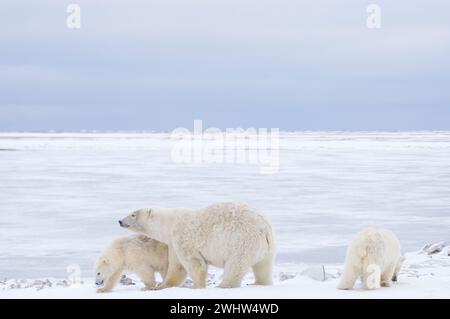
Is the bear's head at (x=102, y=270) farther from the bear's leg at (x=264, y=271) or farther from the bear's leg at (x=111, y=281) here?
the bear's leg at (x=264, y=271)

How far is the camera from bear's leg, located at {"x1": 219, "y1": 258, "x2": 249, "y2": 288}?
645 cm

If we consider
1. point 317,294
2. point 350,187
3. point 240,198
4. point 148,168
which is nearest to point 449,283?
point 317,294

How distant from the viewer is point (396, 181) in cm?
2372

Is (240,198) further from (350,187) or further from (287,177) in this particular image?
(287,177)

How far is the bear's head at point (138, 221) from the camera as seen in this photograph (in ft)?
24.3

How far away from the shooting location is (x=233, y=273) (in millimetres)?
6465

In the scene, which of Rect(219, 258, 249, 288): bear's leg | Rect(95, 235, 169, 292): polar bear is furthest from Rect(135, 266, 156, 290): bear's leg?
Rect(219, 258, 249, 288): bear's leg

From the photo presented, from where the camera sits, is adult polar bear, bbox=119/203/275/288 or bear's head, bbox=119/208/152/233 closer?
adult polar bear, bbox=119/203/275/288

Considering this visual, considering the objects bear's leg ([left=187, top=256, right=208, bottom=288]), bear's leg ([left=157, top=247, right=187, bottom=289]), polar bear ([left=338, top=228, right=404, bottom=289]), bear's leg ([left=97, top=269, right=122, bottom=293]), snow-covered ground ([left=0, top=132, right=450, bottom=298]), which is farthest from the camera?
snow-covered ground ([left=0, top=132, right=450, bottom=298])

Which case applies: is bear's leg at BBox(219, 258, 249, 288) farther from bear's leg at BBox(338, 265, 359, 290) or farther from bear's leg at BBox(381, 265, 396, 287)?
bear's leg at BBox(381, 265, 396, 287)

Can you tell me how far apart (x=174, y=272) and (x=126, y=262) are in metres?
0.54

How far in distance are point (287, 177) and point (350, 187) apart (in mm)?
4239

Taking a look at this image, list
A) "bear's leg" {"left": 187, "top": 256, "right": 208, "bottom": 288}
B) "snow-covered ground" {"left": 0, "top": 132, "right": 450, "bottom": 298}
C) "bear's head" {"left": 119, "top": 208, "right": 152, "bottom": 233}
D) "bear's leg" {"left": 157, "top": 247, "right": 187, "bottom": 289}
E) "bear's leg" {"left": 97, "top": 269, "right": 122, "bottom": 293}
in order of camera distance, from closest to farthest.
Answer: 1. "bear's leg" {"left": 187, "top": 256, "right": 208, "bottom": 288}
2. "bear's leg" {"left": 157, "top": 247, "right": 187, "bottom": 289}
3. "bear's leg" {"left": 97, "top": 269, "right": 122, "bottom": 293}
4. "bear's head" {"left": 119, "top": 208, "right": 152, "bottom": 233}
5. "snow-covered ground" {"left": 0, "top": 132, "right": 450, "bottom": 298}

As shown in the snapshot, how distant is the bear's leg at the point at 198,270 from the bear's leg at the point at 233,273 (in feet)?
1.00
